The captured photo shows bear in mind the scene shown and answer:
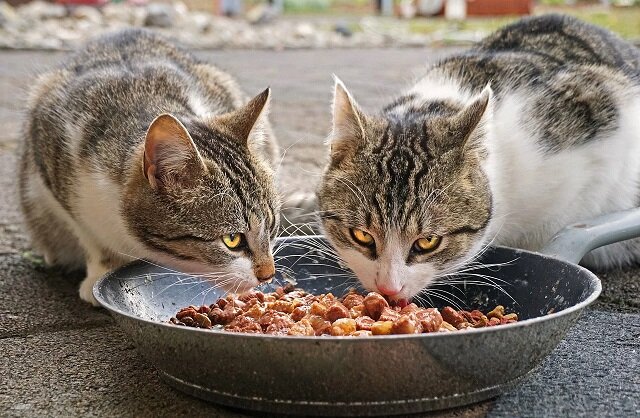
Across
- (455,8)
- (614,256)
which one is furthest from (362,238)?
(455,8)

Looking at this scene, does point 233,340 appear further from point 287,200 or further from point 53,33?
point 53,33

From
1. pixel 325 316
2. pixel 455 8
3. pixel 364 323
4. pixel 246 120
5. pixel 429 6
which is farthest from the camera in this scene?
pixel 429 6

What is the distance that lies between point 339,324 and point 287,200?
126cm

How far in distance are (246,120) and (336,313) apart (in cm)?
71

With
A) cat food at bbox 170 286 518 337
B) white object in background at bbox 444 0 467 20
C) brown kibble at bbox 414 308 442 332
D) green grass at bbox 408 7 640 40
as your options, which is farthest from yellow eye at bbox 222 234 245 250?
white object in background at bbox 444 0 467 20

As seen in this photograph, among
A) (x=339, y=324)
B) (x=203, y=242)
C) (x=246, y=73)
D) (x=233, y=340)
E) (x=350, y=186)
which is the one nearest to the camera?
(x=233, y=340)

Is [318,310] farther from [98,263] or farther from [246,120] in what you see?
[98,263]

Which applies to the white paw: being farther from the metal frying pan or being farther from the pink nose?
the pink nose

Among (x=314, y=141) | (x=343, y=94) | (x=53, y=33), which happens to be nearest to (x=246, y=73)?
(x=314, y=141)

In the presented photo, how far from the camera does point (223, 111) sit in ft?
9.89

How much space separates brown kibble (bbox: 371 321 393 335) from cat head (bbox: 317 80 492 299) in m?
0.38

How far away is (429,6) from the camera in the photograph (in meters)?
15.5

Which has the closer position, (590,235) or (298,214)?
(590,235)

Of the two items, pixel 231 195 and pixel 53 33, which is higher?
pixel 231 195
